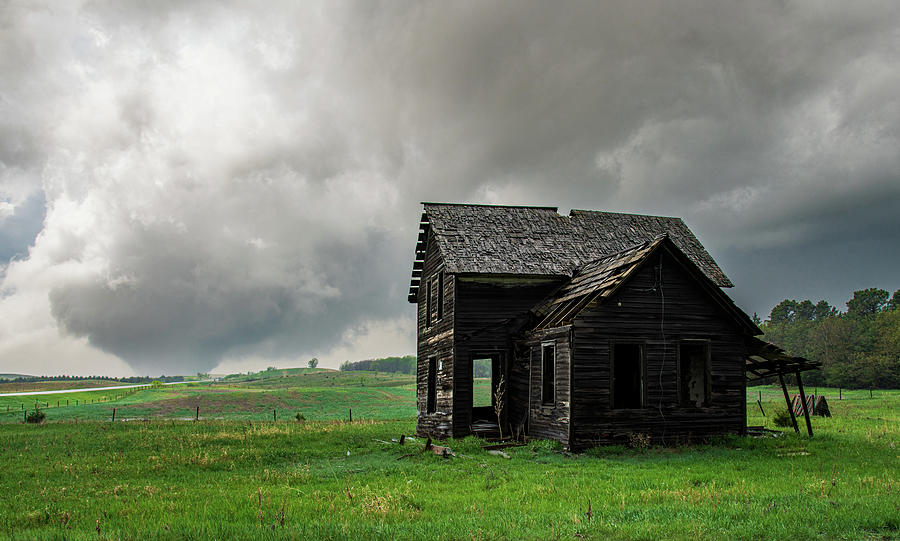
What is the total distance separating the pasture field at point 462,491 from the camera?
8.41m

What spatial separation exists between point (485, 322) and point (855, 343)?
9445cm

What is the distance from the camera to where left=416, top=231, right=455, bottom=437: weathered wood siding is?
75.9ft

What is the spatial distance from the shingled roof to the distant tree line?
64.6 meters

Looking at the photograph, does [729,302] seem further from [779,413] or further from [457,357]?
[457,357]

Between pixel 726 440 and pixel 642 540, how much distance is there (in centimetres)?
1239

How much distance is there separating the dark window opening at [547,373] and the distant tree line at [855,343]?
2901 inches

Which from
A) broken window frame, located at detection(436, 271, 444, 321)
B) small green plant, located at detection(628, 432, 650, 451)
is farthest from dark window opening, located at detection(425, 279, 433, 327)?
small green plant, located at detection(628, 432, 650, 451)

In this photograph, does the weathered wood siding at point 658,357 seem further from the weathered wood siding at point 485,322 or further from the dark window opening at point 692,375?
the weathered wood siding at point 485,322

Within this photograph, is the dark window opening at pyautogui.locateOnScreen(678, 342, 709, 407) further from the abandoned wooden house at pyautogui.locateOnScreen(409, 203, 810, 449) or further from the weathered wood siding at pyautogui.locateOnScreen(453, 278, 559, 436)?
the weathered wood siding at pyautogui.locateOnScreen(453, 278, 559, 436)

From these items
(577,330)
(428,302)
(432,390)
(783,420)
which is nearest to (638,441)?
(577,330)

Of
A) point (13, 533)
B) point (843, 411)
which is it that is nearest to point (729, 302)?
point (13, 533)

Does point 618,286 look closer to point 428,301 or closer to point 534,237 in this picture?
point 534,237

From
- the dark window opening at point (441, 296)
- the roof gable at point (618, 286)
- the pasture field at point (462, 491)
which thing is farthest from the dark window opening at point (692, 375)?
the dark window opening at point (441, 296)

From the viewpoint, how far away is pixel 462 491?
11664 mm
